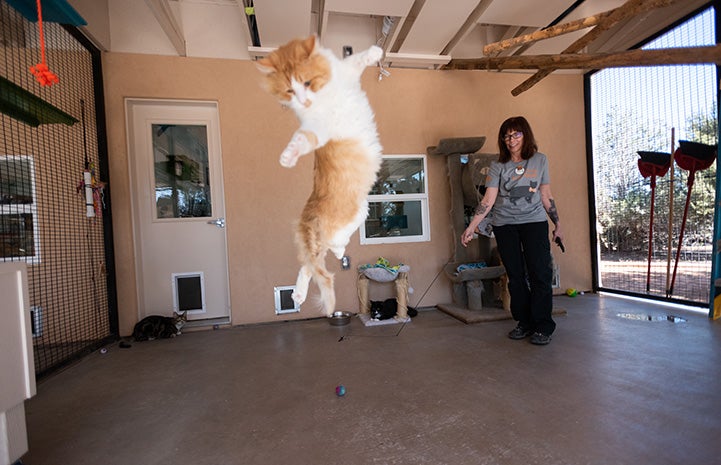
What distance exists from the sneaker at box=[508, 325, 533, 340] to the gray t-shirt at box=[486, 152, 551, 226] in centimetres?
80

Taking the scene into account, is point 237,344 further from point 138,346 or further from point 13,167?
point 13,167

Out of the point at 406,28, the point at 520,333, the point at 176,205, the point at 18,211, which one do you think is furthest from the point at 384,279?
the point at 18,211

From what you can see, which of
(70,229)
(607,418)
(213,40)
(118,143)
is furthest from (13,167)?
(607,418)

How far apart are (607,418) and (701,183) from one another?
2.64 meters

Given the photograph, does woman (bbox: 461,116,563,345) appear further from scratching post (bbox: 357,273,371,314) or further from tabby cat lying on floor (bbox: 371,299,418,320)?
scratching post (bbox: 357,273,371,314)

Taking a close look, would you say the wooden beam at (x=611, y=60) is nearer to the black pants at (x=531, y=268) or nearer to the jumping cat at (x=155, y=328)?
the black pants at (x=531, y=268)

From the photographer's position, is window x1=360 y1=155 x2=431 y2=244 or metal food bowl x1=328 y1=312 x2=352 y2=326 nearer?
metal food bowl x1=328 y1=312 x2=352 y2=326

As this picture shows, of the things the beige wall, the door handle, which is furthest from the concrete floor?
the door handle

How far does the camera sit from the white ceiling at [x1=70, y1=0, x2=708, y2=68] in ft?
7.98

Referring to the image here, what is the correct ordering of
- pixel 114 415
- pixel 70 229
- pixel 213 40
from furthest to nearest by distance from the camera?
pixel 213 40
pixel 70 229
pixel 114 415

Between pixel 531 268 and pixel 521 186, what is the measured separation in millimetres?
542

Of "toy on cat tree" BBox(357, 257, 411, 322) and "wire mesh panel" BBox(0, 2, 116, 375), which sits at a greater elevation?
"wire mesh panel" BBox(0, 2, 116, 375)

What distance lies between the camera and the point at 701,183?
2.87 meters

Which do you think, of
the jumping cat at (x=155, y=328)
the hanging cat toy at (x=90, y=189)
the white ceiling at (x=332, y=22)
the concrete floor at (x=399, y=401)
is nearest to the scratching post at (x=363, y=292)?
the concrete floor at (x=399, y=401)
